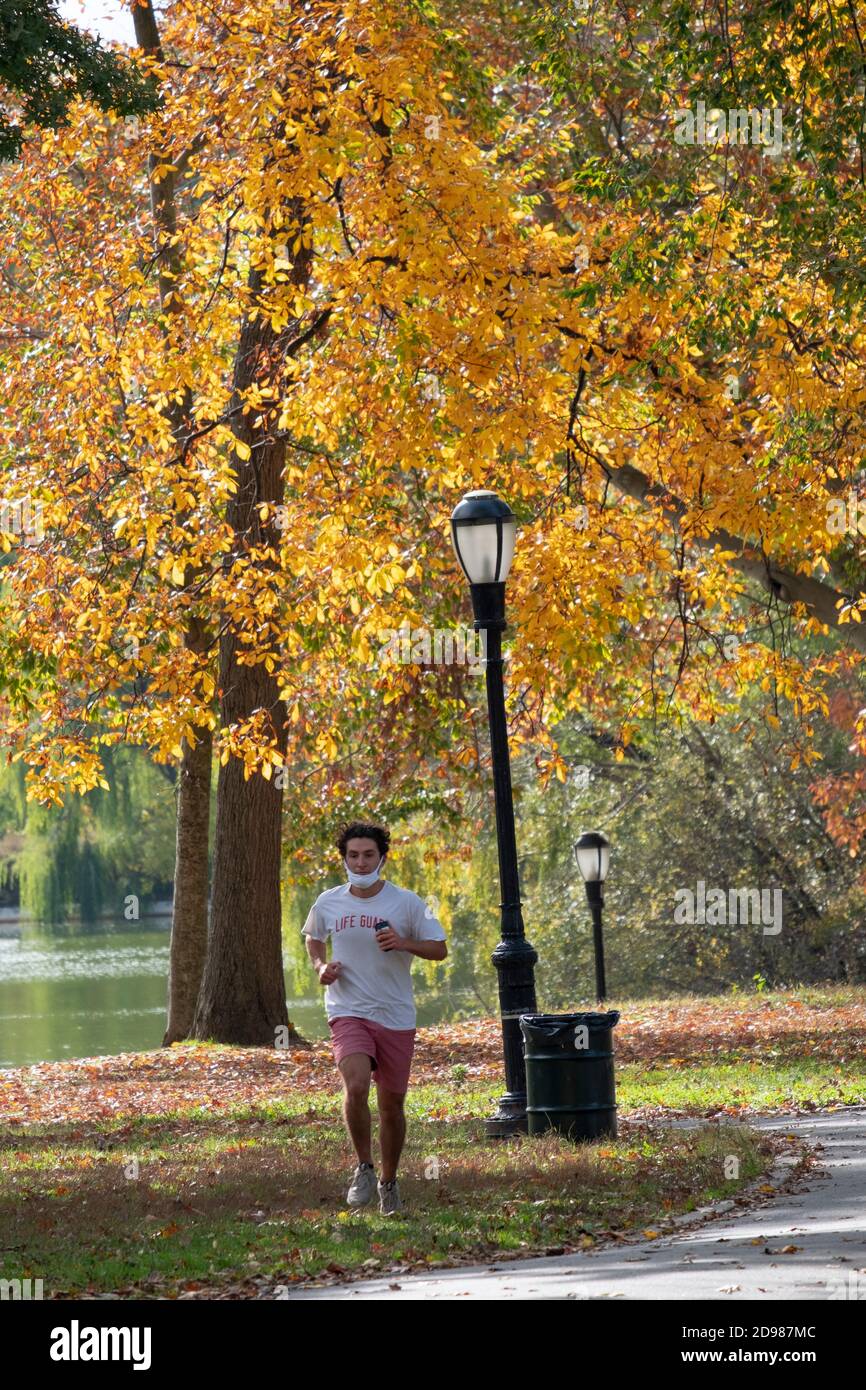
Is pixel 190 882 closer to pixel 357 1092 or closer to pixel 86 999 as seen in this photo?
pixel 357 1092

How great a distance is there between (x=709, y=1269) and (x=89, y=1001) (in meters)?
35.3

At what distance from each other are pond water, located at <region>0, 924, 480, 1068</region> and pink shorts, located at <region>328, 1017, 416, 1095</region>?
20109 mm

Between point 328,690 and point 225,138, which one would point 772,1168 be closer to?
point 225,138

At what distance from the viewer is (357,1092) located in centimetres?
881

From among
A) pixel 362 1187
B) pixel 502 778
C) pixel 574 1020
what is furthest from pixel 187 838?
pixel 362 1187

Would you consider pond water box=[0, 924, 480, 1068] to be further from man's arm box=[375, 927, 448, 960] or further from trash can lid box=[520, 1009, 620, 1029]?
man's arm box=[375, 927, 448, 960]

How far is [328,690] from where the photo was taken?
21734 mm

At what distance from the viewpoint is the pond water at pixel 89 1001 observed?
103 ft

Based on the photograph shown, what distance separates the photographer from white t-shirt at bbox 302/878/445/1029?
29.0 feet

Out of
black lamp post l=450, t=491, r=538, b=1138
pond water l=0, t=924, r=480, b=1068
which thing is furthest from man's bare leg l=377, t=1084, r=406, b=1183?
pond water l=0, t=924, r=480, b=1068

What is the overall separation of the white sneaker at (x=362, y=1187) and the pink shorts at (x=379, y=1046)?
1.43 feet

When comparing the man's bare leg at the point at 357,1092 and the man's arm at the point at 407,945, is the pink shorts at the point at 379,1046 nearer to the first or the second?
the man's bare leg at the point at 357,1092

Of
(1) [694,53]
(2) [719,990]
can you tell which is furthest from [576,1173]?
(2) [719,990]

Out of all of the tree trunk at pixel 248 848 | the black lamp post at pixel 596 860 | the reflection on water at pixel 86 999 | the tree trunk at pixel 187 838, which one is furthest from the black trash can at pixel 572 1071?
the reflection on water at pixel 86 999
